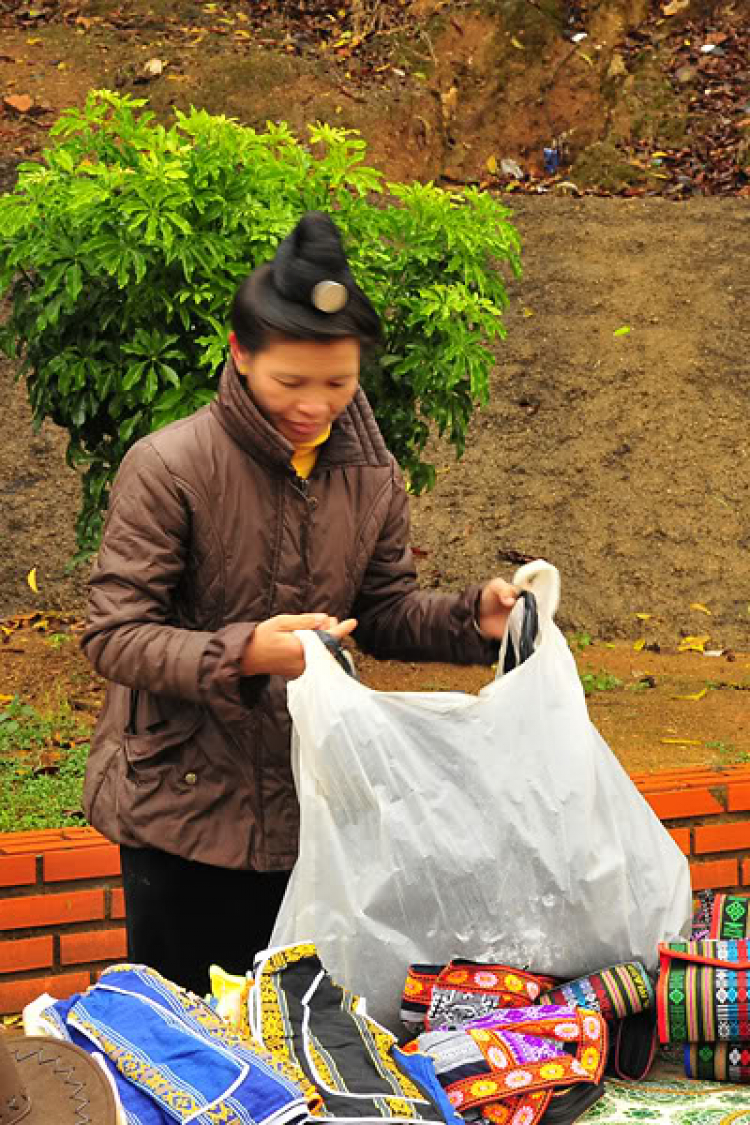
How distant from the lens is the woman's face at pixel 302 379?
91.7 inches

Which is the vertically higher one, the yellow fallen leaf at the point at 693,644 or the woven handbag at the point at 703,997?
the woven handbag at the point at 703,997

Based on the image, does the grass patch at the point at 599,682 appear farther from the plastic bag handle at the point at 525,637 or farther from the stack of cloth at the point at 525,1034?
the stack of cloth at the point at 525,1034

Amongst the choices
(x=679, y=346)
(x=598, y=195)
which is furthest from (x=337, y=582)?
(x=598, y=195)

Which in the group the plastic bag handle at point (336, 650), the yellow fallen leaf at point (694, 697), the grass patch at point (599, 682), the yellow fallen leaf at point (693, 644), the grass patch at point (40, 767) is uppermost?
the plastic bag handle at point (336, 650)

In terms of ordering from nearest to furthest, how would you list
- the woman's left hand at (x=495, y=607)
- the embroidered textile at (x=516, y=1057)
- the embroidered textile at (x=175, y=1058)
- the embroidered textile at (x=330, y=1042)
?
1. the embroidered textile at (x=175, y=1058)
2. the embroidered textile at (x=330, y=1042)
3. the embroidered textile at (x=516, y=1057)
4. the woman's left hand at (x=495, y=607)

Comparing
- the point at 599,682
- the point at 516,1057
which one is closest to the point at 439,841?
the point at 516,1057

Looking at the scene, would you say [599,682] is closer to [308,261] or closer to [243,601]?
[243,601]

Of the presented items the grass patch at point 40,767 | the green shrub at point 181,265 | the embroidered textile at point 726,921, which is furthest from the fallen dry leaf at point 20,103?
the embroidered textile at point 726,921

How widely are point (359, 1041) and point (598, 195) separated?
9356mm

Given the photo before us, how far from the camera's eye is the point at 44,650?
6.19 m

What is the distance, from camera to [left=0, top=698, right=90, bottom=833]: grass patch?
4.61 m

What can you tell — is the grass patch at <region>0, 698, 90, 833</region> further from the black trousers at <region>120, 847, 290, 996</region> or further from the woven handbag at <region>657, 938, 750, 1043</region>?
the woven handbag at <region>657, 938, 750, 1043</region>

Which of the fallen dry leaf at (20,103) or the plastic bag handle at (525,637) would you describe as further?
the fallen dry leaf at (20,103)

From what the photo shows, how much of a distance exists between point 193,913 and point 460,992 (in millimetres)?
604
